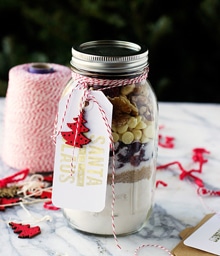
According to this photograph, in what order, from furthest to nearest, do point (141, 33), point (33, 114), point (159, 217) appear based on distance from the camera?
point (141, 33) < point (33, 114) < point (159, 217)

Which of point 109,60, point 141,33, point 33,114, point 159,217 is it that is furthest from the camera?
point 141,33

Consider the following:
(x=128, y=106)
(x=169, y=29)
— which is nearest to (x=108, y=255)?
(x=128, y=106)

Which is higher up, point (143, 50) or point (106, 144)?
point (143, 50)

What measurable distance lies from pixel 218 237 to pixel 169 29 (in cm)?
113

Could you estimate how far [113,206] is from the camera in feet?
2.55

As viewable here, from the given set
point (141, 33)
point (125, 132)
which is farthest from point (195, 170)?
point (141, 33)

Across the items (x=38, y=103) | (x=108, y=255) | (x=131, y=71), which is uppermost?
(x=131, y=71)

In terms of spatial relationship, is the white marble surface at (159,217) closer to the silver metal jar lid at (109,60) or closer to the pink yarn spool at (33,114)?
the pink yarn spool at (33,114)

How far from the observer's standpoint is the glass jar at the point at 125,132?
0.75 meters

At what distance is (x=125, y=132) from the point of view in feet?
2.48

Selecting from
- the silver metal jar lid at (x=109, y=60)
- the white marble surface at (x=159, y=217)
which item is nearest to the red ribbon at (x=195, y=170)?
the white marble surface at (x=159, y=217)

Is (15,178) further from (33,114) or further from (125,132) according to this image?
(125,132)

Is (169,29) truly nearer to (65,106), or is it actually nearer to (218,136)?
(218,136)

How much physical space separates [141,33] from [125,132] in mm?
1116
